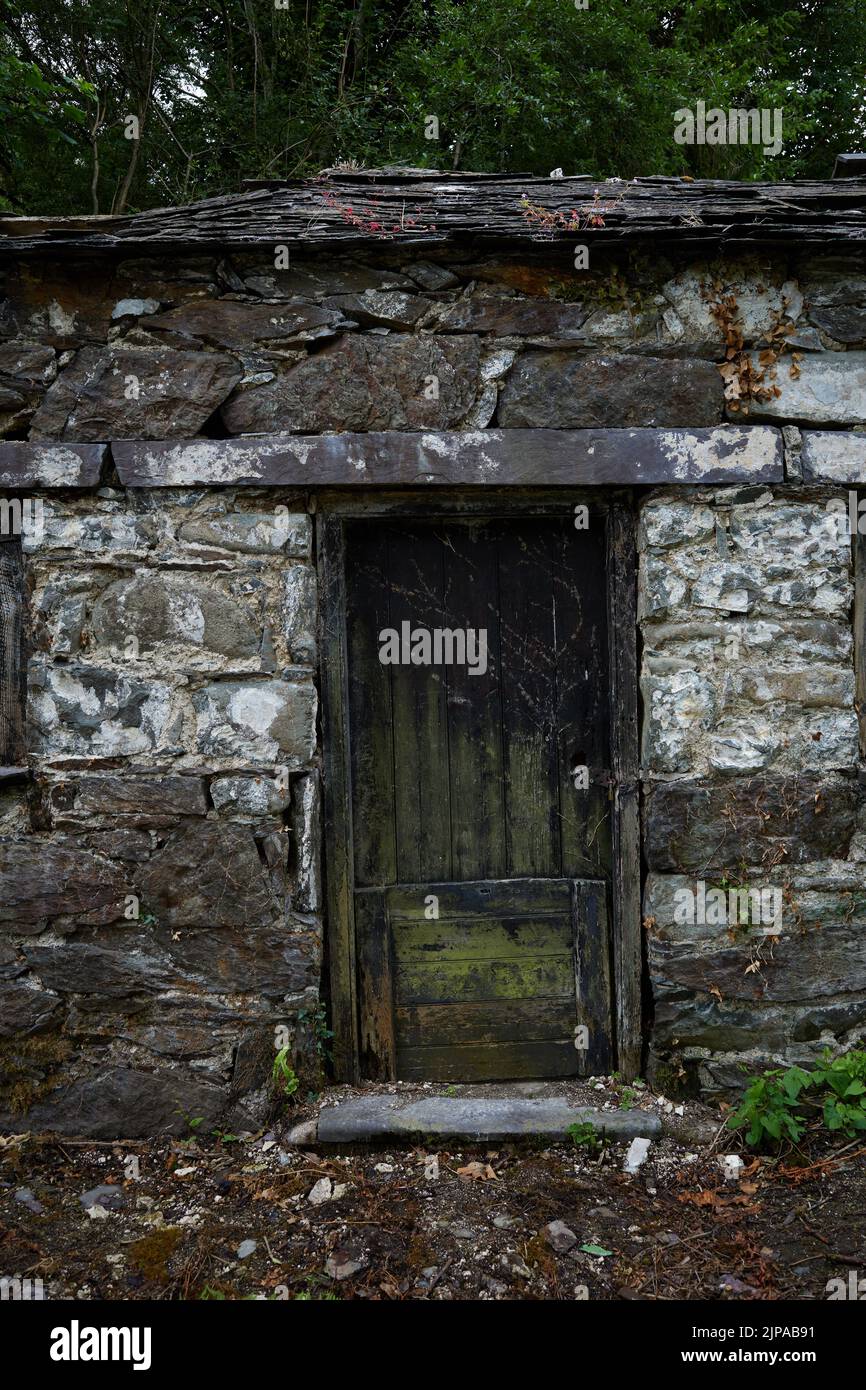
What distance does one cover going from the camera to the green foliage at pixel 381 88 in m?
7.06

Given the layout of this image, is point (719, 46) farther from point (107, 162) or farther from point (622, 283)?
point (622, 283)

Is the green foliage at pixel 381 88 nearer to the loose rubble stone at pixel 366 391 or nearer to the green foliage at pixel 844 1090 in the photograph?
the loose rubble stone at pixel 366 391

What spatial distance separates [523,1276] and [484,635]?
80.9 inches

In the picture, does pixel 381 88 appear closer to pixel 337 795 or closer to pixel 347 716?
pixel 347 716

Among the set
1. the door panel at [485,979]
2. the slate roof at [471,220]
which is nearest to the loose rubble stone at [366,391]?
the slate roof at [471,220]

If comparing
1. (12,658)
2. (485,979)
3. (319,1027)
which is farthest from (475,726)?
(12,658)

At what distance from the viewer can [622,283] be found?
3.11 m

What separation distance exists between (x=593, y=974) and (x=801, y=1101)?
0.82 m

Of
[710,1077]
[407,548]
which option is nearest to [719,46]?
[407,548]

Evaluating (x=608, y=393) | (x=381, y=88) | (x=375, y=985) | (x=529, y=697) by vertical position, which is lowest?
(x=375, y=985)

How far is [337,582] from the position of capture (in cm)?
319

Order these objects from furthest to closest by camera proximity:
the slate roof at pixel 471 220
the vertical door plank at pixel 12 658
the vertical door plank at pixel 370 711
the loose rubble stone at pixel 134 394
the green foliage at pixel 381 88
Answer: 1. the green foliage at pixel 381 88
2. the vertical door plank at pixel 370 711
3. the vertical door plank at pixel 12 658
4. the loose rubble stone at pixel 134 394
5. the slate roof at pixel 471 220

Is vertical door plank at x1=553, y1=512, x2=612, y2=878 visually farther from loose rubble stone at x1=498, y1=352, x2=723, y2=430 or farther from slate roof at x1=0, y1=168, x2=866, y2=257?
slate roof at x1=0, y1=168, x2=866, y2=257

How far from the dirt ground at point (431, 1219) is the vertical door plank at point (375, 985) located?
0.24 meters
